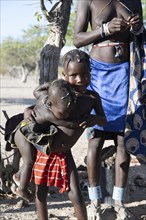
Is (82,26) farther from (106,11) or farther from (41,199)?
(41,199)

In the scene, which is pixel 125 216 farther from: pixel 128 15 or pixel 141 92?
pixel 128 15

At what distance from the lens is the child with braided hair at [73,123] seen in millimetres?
2971

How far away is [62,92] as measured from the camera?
2.75m

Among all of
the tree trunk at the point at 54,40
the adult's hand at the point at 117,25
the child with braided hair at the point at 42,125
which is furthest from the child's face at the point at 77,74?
the tree trunk at the point at 54,40

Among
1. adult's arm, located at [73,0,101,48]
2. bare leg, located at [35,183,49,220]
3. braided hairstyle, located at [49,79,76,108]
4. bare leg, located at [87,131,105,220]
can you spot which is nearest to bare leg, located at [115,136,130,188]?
bare leg, located at [87,131,105,220]

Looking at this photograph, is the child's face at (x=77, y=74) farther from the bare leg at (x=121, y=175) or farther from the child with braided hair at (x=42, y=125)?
the bare leg at (x=121, y=175)

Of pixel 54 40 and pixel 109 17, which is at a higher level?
pixel 109 17

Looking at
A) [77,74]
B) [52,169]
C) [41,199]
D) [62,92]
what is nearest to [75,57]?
[77,74]

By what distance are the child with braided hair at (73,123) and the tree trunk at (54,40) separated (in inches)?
56.5

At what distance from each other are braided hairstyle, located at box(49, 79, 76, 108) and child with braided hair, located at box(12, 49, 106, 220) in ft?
0.51

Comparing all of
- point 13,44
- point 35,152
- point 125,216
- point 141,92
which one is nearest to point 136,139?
point 141,92

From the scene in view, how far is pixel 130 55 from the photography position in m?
3.50

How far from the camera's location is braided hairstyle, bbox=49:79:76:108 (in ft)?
9.00

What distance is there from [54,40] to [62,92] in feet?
6.47
